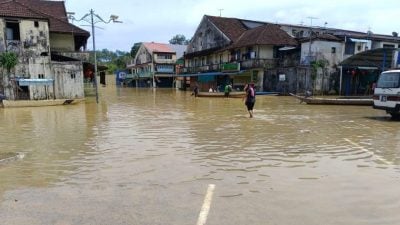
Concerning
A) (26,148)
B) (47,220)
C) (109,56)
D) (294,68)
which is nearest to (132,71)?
(109,56)

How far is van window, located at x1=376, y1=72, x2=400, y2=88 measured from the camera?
1434 cm

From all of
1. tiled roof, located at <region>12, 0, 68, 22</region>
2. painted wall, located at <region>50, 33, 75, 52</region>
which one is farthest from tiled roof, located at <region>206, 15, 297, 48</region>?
tiled roof, located at <region>12, 0, 68, 22</region>

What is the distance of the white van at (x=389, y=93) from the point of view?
14.3 meters

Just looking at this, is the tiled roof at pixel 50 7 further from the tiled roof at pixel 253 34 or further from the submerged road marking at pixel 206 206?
the submerged road marking at pixel 206 206

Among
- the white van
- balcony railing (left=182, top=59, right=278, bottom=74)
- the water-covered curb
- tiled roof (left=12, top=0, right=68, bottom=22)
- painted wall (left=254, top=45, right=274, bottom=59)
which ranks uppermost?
tiled roof (left=12, top=0, right=68, bottom=22)

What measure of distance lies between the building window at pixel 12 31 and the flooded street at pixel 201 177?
63.7 ft

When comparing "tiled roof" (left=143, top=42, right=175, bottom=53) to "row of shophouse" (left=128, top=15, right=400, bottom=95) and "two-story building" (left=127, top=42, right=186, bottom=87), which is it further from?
"row of shophouse" (left=128, top=15, right=400, bottom=95)

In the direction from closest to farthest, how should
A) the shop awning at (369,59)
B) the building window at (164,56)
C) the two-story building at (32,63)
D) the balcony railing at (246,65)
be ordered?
1. the two-story building at (32,63)
2. the shop awning at (369,59)
3. the balcony railing at (246,65)
4. the building window at (164,56)

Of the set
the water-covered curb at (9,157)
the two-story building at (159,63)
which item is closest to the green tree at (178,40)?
the two-story building at (159,63)

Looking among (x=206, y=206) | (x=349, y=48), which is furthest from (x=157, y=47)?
(x=206, y=206)

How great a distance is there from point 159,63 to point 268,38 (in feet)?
114

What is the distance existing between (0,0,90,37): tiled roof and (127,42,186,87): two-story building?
98.0 feet

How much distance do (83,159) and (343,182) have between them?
17.9 feet

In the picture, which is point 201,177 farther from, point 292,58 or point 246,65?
point 246,65
